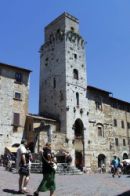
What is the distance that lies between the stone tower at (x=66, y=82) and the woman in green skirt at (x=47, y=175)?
2726 cm

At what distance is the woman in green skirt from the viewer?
31.3ft

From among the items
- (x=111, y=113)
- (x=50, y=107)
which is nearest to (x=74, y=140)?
(x=50, y=107)

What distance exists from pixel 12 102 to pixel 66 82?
8116 millimetres

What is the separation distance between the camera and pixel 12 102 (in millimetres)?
34688

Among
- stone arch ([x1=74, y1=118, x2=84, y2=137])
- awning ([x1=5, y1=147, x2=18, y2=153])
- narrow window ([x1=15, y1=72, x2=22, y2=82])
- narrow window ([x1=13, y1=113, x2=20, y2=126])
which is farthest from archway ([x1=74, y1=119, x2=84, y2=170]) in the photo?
narrow window ([x1=15, y1=72, x2=22, y2=82])

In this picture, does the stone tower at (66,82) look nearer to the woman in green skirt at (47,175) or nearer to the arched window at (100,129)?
the arched window at (100,129)

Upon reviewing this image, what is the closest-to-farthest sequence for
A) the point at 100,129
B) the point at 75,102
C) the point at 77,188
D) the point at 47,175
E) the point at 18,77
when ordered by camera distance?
the point at 47,175
the point at 77,188
the point at 18,77
the point at 75,102
the point at 100,129

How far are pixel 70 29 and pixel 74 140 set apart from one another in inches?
632

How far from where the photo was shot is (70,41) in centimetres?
4206

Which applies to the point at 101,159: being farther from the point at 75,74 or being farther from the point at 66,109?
the point at 75,74

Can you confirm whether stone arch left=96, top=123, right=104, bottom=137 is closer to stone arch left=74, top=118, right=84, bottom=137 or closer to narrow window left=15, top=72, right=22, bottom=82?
stone arch left=74, top=118, right=84, bottom=137

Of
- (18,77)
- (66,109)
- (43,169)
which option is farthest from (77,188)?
(66,109)

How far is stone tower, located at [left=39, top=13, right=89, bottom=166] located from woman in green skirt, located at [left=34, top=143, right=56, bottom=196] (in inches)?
1073

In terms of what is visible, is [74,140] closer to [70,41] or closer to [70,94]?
[70,94]
